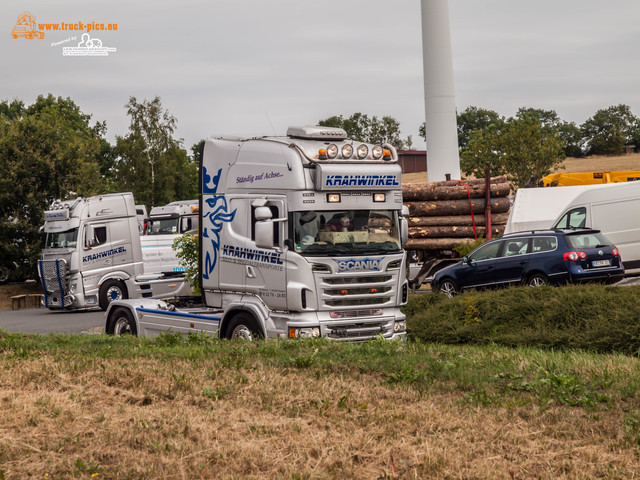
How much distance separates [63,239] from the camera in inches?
1080

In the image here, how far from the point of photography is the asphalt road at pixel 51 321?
22.0m

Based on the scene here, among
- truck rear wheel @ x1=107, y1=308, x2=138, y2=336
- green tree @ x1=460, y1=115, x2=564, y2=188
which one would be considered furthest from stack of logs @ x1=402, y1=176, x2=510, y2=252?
green tree @ x1=460, y1=115, x2=564, y2=188

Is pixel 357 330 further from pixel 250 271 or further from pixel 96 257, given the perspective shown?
pixel 96 257

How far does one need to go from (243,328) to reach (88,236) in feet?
51.0

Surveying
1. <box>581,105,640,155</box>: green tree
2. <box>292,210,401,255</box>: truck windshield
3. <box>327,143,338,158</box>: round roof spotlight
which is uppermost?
<box>581,105,640,155</box>: green tree

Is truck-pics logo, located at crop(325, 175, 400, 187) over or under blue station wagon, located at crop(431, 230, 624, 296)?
over

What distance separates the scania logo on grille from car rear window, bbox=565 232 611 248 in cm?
782

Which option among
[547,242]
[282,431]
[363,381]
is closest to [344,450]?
[282,431]

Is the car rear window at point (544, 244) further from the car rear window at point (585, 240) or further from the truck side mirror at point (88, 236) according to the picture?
the truck side mirror at point (88, 236)

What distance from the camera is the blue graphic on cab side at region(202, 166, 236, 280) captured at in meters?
13.4

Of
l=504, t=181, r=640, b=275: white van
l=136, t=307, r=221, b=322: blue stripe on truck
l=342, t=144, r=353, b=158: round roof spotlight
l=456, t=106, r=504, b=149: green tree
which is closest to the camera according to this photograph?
l=342, t=144, r=353, b=158: round roof spotlight

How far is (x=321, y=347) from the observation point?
1038cm

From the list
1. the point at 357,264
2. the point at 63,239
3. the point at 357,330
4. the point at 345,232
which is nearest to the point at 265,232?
the point at 345,232

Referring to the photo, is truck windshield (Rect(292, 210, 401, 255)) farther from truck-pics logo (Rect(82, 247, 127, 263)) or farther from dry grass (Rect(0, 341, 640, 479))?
truck-pics logo (Rect(82, 247, 127, 263))
